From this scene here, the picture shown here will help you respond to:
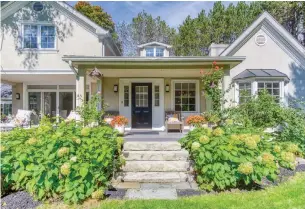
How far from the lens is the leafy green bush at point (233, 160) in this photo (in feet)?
12.6

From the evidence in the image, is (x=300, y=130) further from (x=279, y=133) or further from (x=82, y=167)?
(x=82, y=167)

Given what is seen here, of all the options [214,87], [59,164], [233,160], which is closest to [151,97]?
[214,87]

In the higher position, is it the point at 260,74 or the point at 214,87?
the point at 260,74

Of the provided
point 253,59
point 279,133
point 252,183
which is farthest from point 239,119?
point 253,59

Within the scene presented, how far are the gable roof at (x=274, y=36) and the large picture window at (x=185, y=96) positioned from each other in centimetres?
278

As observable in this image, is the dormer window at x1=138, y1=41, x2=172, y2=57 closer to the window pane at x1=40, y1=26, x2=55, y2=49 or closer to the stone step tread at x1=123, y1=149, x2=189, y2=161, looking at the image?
the window pane at x1=40, y1=26, x2=55, y2=49

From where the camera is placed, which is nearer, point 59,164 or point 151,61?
point 59,164

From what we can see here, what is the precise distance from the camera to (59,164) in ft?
11.6

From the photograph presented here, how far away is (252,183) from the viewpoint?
4.29 meters

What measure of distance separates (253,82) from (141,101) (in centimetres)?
509

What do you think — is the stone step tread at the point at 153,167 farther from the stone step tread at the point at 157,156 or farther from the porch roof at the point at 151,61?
the porch roof at the point at 151,61

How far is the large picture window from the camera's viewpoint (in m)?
11.7

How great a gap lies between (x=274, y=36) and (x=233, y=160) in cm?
1081

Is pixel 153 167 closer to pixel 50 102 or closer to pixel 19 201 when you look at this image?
pixel 19 201
